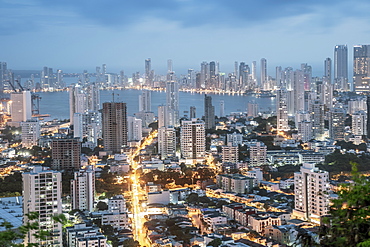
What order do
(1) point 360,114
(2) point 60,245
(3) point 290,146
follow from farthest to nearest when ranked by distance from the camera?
(1) point 360,114 → (3) point 290,146 → (2) point 60,245

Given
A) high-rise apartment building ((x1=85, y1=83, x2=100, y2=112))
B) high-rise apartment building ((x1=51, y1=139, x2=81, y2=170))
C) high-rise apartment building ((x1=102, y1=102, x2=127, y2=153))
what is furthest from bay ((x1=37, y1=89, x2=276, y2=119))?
high-rise apartment building ((x1=51, y1=139, x2=81, y2=170))

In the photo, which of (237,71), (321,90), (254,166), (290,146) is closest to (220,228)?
(254,166)

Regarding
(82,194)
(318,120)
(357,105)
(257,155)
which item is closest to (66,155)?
(82,194)

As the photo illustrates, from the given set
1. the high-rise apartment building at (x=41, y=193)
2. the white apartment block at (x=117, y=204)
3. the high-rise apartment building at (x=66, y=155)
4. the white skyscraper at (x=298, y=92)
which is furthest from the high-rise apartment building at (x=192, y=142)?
the white skyscraper at (x=298, y=92)

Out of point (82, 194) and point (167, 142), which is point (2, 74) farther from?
point (82, 194)

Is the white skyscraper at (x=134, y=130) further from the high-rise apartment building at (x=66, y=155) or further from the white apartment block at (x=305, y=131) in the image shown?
the white apartment block at (x=305, y=131)

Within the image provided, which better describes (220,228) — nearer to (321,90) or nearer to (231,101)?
(321,90)
